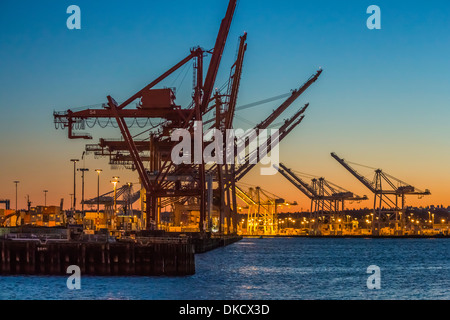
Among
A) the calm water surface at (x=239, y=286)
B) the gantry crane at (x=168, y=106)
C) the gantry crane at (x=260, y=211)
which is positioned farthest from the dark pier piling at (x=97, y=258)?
the gantry crane at (x=260, y=211)

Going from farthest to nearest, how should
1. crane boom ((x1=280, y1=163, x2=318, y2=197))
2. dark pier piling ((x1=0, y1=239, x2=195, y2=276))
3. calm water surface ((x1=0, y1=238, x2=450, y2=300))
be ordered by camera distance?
crane boom ((x1=280, y1=163, x2=318, y2=197)) → dark pier piling ((x1=0, y1=239, x2=195, y2=276)) → calm water surface ((x1=0, y1=238, x2=450, y2=300))

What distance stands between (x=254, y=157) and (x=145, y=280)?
244ft

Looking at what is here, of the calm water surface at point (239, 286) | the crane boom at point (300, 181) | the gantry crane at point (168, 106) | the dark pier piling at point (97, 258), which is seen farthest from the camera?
the crane boom at point (300, 181)

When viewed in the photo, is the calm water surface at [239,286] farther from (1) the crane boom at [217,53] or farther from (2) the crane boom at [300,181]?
A: (2) the crane boom at [300,181]

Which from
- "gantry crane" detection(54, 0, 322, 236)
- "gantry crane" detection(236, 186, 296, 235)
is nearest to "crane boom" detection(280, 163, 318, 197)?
"gantry crane" detection(236, 186, 296, 235)

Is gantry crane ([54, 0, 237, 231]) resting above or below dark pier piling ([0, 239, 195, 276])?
above

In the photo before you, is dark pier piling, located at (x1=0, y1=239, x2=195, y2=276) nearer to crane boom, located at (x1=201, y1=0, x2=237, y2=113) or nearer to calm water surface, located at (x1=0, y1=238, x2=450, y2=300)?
calm water surface, located at (x1=0, y1=238, x2=450, y2=300)

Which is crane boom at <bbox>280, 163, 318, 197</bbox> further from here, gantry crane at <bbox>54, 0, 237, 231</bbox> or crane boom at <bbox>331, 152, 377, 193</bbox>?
gantry crane at <bbox>54, 0, 237, 231</bbox>

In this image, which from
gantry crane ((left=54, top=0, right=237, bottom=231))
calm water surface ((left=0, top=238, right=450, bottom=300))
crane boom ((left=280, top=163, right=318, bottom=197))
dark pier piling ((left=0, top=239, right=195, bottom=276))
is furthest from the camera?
crane boom ((left=280, top=163, right=318, bottom=197))

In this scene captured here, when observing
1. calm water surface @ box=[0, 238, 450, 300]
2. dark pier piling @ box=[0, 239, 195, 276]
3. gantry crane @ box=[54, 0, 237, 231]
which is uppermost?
gantry crane @ box=[54, 0, 237, 231]

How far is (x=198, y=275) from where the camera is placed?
37031 millimetres

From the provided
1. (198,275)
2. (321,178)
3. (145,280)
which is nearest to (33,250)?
(145,280)

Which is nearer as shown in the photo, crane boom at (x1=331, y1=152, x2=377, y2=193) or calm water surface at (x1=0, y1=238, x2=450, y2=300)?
calm water surface at (x1=0, y1=238, x2=450, y2=300)
